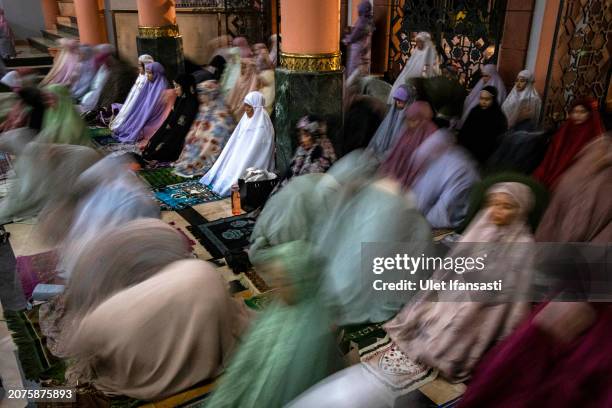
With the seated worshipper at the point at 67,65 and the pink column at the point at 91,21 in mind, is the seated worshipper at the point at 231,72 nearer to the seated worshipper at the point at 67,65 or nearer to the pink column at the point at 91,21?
the seated worshipper at the point at 67,65

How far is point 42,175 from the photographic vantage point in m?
4.31

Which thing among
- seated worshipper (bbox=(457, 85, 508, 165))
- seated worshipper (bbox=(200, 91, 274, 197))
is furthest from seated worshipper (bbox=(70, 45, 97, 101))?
seated worshipper (bbox=(457, 85, 508, 165))

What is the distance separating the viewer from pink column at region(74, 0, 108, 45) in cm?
977

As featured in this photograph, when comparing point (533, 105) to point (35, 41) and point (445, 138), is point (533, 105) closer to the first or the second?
point (445, 138)

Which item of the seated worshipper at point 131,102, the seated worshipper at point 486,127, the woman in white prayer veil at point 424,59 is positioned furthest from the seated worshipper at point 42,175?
the woman in white prayer veil at point 424,59

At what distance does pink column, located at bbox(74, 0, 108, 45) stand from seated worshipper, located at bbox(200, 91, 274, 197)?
234 inches

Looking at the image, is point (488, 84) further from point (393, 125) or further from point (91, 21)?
point (91, 21)

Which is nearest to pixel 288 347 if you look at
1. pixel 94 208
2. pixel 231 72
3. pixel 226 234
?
pixel 94 208

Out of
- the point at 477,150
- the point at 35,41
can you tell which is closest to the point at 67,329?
the point at 477,150

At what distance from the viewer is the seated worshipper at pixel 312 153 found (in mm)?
4469

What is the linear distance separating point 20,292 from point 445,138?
354 centimetres

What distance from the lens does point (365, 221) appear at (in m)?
3.21

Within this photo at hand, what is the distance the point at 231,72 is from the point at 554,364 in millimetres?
6455

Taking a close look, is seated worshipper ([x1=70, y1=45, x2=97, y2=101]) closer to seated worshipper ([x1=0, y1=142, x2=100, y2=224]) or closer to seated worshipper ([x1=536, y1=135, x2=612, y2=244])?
seated worshipper ([x1=0, y1=142, x2=100, y2=224])
